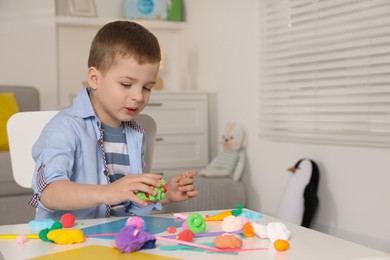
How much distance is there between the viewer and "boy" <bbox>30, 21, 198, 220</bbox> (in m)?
1.27

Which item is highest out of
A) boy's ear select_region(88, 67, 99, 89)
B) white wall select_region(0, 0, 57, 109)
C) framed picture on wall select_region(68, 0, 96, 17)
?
framed picture on wall select_region(68, 0, 96, 17)

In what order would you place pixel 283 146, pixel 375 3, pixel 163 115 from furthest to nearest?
pixel 163 115, pixel 283 146, pixel 375 3

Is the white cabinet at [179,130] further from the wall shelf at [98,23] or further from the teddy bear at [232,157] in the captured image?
the wall shelf at [98,23]

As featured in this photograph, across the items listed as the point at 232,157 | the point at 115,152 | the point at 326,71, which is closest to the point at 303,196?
the point at 326,71

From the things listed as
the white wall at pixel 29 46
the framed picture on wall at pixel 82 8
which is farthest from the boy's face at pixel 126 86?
the framed picture on wall at pixel 82 8

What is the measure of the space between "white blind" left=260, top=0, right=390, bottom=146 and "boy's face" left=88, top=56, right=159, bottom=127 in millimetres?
1587

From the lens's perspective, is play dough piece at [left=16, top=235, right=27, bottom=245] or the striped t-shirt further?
the striped t-shirt

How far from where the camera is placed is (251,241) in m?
0.96

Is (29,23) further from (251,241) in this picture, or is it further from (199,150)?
(251,241)

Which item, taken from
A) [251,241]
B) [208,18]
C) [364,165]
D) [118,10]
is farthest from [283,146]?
[251,241]

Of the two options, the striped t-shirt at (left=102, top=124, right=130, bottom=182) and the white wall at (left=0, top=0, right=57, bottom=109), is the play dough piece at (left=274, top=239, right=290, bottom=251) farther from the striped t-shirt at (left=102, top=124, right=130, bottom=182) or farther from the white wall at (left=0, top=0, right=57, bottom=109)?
the white wall at (left=0, top=0, right=57, bottom=109)

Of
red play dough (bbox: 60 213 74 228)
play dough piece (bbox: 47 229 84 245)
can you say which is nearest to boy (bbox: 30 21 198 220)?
red play dough (bbox: 60 213 74 228)

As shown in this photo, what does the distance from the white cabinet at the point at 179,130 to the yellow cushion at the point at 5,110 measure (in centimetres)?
86

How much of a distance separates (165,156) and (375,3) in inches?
72.3
